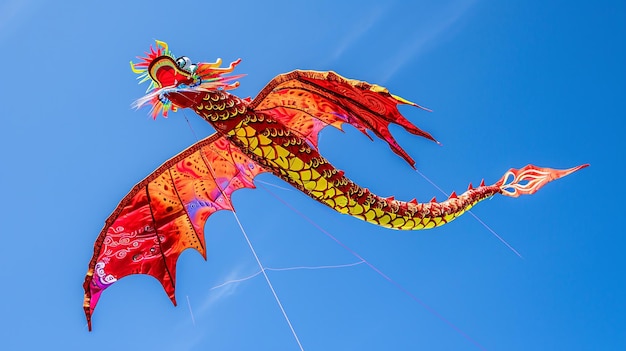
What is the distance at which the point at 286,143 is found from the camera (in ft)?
17.1

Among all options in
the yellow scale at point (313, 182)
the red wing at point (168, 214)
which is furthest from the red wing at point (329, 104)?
the red wing at point (168, 214)

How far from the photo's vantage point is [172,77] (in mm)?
4734

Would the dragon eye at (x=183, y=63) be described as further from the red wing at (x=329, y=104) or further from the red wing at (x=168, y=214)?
the red wing at (x=168, y=214)

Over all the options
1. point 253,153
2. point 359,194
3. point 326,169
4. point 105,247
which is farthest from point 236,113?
point 105,247

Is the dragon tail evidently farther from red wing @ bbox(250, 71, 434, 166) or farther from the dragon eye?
the dragon eye

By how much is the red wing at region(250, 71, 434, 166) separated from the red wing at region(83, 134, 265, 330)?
20.9 inches

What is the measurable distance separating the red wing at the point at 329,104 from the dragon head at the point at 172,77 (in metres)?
0.42

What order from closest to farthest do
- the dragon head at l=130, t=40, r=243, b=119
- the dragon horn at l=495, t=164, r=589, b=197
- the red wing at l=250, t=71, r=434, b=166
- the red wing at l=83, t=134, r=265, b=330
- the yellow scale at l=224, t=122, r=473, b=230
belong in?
the dragon head at l=130, t=40, r=243, b=119, the yellow scale at l=224, t=122, r=473, b=230, the red wing at l=250, t=71, r=434, b=166, the red wing at l=83, t=134, r=265, b=330, the dragon horn at l=495, t=164, r=589, b=197

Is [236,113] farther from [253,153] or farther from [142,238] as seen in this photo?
[142,238]

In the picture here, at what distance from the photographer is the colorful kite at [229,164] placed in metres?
4.83

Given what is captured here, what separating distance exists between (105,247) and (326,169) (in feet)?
6.26

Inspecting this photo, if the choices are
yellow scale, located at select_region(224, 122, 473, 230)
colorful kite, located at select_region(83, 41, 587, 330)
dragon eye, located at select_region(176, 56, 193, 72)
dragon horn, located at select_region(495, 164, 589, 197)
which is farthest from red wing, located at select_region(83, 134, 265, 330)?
dragon horn, located at select_region(495, 164, 589, 197)

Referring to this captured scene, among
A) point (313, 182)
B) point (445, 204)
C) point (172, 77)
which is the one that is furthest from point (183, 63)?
point (445, 204)

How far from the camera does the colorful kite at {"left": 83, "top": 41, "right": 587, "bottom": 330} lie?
4832 millimetres
